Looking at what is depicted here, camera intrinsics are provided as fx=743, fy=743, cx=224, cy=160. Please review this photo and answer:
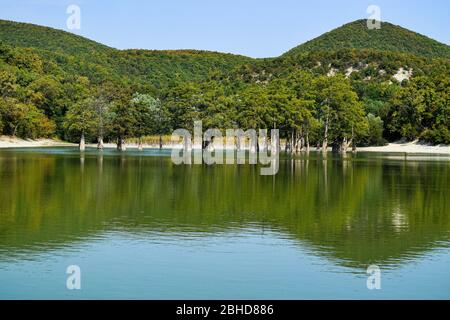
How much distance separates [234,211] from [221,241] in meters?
6.24

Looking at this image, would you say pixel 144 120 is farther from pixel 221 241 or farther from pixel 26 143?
pixel 221 241

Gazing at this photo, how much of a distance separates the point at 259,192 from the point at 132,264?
53.4ft

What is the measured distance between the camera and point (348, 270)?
14.9 metres

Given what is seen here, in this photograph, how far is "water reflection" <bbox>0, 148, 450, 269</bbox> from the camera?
18.0m

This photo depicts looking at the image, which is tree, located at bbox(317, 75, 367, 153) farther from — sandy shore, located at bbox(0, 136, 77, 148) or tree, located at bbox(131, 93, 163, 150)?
sandy shore, located at bbox(0, 136, 77, 148)

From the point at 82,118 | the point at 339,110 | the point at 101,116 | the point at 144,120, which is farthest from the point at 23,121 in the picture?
the point at 339,110

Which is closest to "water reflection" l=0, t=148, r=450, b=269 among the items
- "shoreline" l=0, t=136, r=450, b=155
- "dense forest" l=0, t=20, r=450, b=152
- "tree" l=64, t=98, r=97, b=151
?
"dense forest" l=0, t=20, r=450, b=152

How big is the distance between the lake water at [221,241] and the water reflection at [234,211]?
0.05m

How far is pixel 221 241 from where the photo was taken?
18.3 metres

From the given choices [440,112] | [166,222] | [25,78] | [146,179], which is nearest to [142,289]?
[166,222]

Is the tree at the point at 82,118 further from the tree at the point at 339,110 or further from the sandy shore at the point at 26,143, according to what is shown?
the tree at the point at 339,110

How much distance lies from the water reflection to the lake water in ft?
0.17
